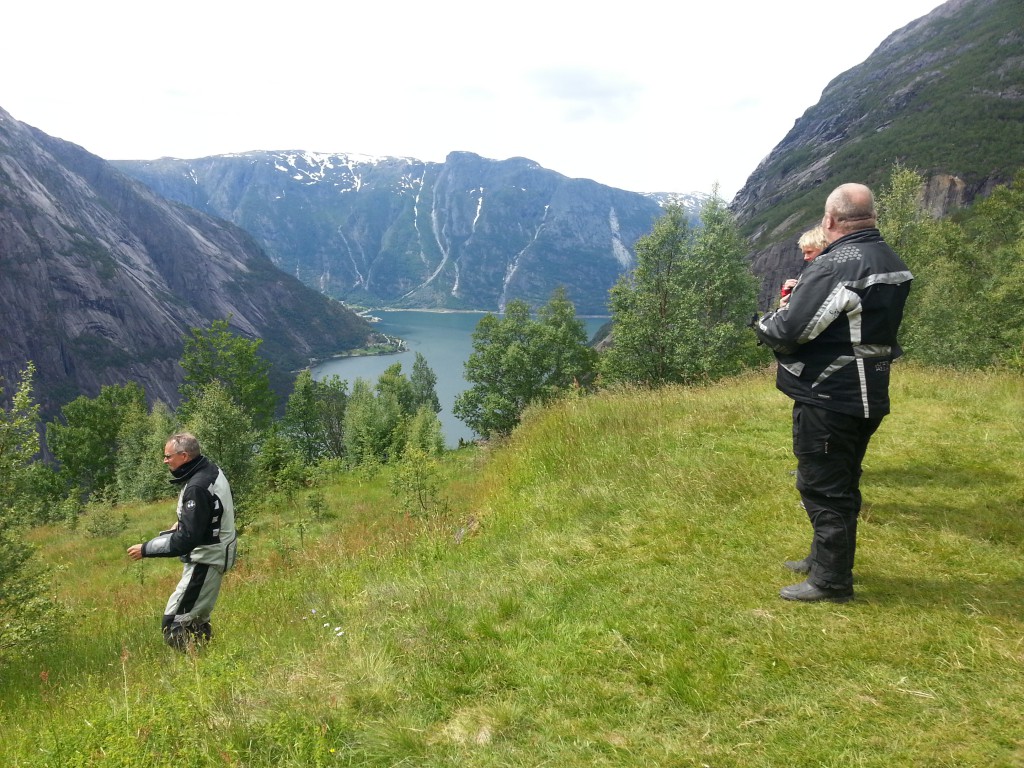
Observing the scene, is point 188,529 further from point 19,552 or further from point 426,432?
point 426,432

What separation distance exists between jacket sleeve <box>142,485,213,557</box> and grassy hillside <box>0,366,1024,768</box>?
3.54 feet

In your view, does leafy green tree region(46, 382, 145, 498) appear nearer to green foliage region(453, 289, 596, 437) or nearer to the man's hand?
green foliage region(453, 289, 596, 437)

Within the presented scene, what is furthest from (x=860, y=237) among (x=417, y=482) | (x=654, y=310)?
(x=654, y=310)

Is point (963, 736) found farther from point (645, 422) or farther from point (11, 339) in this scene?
point (11, 339)

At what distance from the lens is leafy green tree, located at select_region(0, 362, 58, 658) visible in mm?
6898

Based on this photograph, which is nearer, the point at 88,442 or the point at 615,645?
the point at 615,645

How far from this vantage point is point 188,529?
5.86 m

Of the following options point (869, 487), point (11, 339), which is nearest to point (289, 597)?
point (869, 487)

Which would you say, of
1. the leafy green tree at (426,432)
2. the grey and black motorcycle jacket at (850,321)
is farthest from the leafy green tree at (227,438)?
the leafy green tree at (426,432)

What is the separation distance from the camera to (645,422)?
30.8 ft

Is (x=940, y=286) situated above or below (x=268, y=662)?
above

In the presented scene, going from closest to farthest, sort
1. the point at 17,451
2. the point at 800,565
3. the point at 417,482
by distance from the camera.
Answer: the point at 800,565 → the point at 17,451 → the point at 417,482

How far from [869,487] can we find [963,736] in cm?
423

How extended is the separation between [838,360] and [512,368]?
38.2 m
